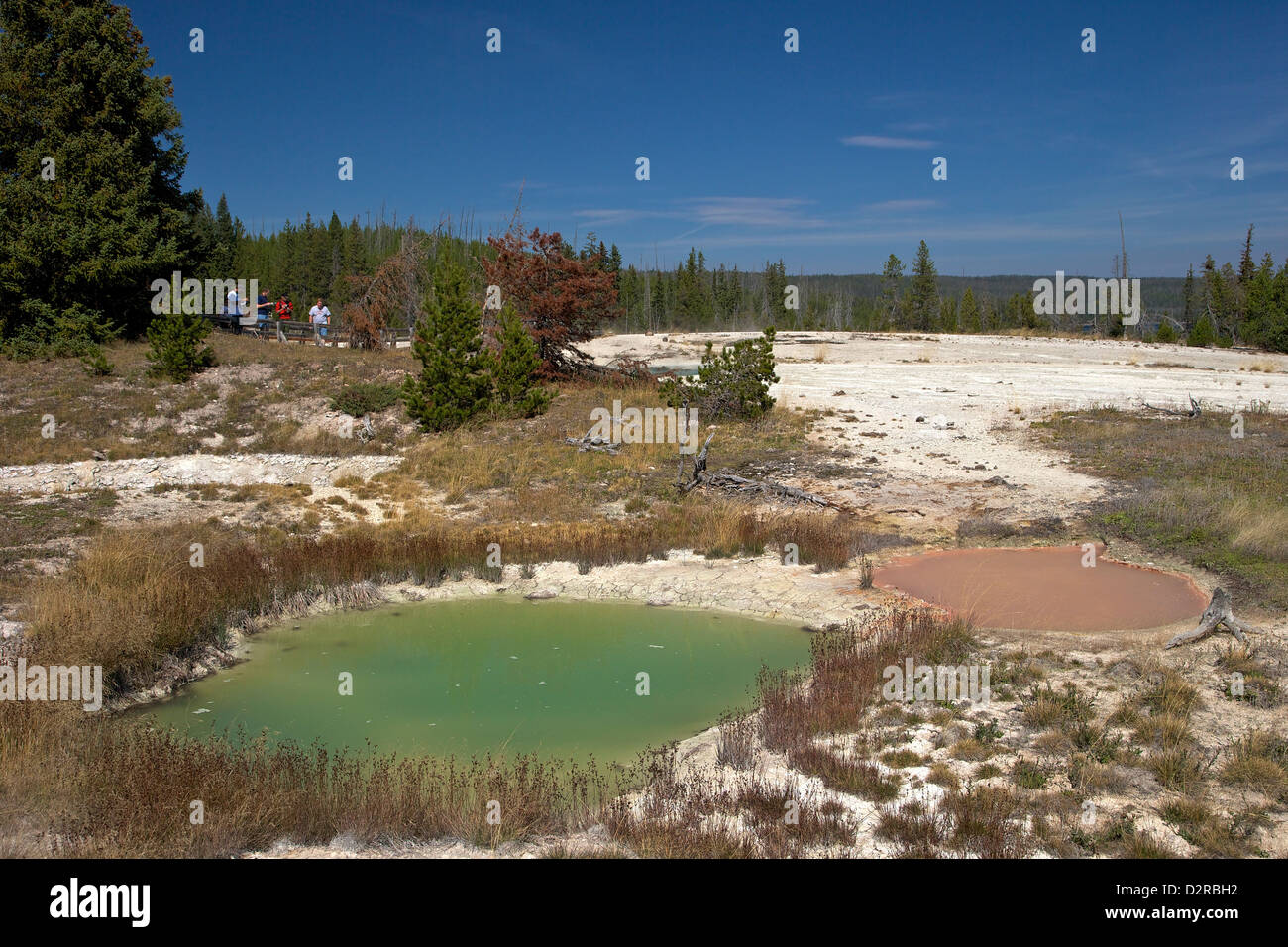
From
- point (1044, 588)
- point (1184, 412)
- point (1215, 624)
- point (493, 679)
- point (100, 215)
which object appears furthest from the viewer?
point (100, 215)

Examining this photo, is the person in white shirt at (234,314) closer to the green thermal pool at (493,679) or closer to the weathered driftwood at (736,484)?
the weathered driftwood at (736,484)

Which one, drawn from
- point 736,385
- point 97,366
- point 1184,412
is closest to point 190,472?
point 97,366

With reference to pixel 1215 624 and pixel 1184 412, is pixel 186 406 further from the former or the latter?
pixel 1184 412

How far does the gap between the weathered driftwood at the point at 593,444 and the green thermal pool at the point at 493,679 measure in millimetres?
8237

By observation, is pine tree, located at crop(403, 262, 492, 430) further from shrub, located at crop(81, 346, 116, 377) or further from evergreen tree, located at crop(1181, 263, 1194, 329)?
evergreen tree, located at crop(1181, 263, 1194, 329)

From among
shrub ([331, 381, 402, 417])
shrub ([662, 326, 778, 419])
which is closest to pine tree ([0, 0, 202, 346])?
shrub ([331, 381, 402, 417])

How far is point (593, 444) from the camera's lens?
66.8ft

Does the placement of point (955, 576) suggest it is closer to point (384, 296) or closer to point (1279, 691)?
point (1279, 691)

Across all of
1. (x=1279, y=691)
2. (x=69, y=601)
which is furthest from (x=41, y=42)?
(x=1279, y=691)

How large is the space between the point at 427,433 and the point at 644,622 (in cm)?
1264

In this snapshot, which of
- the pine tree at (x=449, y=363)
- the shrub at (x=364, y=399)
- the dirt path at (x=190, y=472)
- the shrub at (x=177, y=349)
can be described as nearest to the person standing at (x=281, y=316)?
the shrub at (x=177, y=349)

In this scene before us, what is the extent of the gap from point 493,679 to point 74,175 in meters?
29.3

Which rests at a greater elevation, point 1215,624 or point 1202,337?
point 1202,337

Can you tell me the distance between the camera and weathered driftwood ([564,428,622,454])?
2014 centimetres
